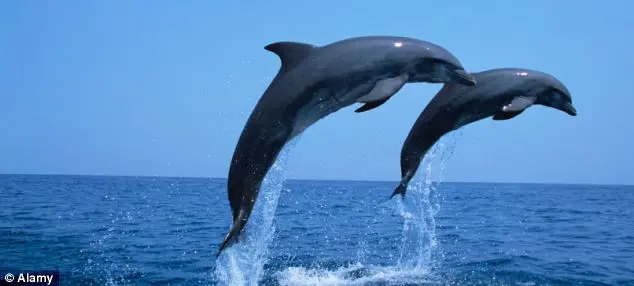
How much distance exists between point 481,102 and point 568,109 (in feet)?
5.09

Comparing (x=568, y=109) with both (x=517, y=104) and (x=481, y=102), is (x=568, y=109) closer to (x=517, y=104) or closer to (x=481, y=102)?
(x=517, y=104)

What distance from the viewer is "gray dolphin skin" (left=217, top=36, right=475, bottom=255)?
662cm

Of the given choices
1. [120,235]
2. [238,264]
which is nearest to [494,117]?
[238,264]

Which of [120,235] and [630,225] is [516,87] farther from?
[630,225]

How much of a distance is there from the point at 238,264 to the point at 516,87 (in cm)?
667

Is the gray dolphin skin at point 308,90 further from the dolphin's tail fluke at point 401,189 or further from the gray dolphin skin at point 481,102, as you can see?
the dolphin's tail fluke at point 401,189

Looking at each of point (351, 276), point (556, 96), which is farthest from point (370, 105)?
point (351, 276)

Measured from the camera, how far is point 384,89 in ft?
21.7

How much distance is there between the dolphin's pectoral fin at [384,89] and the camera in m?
6.56

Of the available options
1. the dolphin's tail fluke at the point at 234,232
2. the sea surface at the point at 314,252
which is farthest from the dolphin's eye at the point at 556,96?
the dolphin's tail fluke at the point at 234,232

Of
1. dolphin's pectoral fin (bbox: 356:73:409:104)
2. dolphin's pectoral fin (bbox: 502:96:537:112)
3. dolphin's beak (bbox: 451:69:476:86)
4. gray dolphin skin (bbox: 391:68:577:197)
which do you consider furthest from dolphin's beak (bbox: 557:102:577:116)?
dolphin's pectoral fin (bbox: 356:73:409:104)

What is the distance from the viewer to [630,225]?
29844 millimetres

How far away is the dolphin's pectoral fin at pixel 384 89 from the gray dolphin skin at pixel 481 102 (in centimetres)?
183
